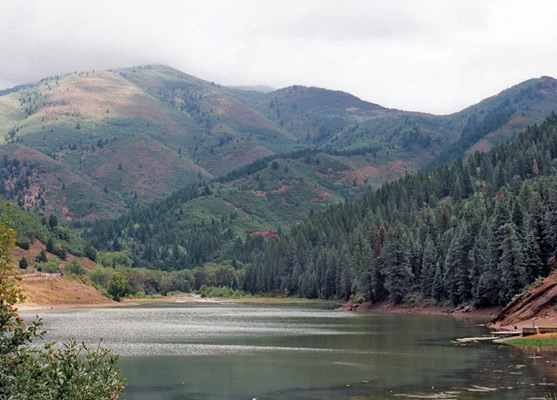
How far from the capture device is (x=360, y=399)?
42594 millimetres

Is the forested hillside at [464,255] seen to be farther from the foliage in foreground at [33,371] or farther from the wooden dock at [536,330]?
the foliage in foreground at [33,371]

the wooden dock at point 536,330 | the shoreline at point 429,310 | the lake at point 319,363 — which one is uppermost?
the wooden dock at point 536,330

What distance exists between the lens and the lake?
1793 inches

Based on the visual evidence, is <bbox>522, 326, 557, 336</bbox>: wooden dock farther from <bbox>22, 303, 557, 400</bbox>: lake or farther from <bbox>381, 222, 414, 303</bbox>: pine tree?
<bbox>381, 222, 414, 303</bbox>: pine tree

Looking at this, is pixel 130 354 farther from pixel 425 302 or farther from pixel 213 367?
pixel 425 302

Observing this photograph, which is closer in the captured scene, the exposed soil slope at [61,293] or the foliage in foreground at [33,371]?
the foliage in foreground at [33,371]

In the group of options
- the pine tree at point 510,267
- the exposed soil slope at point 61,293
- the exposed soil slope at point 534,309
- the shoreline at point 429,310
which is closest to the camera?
the exposed soil slope at point 534,309

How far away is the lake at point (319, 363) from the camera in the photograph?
45531 millimetres

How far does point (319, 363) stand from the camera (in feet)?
199

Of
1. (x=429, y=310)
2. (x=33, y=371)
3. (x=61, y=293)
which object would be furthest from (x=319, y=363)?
(x=61, y=293)

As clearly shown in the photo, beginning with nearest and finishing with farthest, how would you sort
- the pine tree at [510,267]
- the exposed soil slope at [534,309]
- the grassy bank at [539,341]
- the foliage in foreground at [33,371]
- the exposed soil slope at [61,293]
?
the foliage in foreground at [33,371] < the grassy bank at [539,341] < the exposed soil slope at [534,309] < the pine tree at [510,267] < the exposed soil slope at [61,293]

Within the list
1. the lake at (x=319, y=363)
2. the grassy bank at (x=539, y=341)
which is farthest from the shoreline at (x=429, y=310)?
the grassy bank at (x=539, y=341)

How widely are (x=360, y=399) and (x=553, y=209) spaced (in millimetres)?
78318

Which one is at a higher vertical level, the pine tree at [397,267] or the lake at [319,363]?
the pine tree at [397,267]
